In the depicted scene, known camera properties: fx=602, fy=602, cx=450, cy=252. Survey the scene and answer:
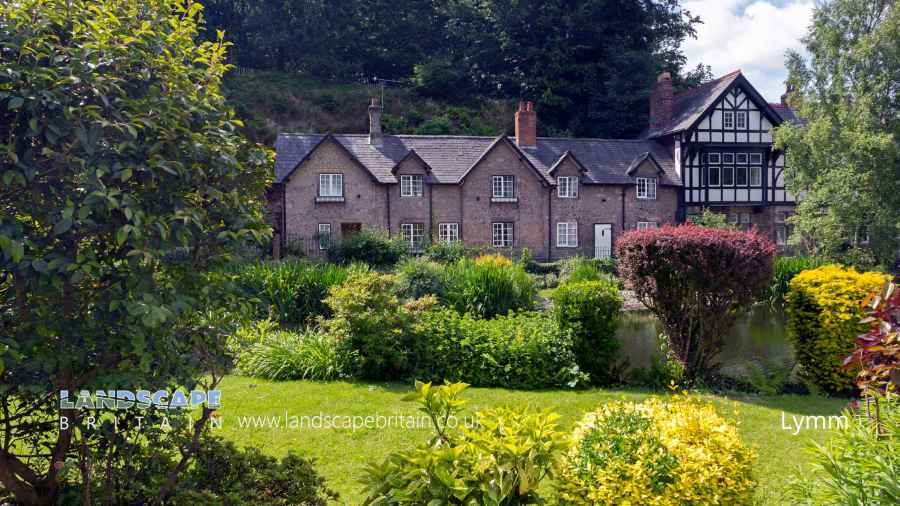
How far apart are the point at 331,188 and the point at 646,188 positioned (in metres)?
17.0

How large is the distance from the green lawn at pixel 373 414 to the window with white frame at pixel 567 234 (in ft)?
77.0

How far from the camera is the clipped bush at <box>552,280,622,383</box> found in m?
9.27

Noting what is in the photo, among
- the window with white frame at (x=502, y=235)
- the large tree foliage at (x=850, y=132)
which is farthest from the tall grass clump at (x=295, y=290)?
the large tree foliage at (x=850, y=132)

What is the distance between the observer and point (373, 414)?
295 inches

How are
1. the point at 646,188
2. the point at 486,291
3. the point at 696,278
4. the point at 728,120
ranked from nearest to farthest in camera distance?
the point at 696,278 → the point at 486,291 → the point at 646,188 → the point at 728,120

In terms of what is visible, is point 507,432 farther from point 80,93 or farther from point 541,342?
point 541,342

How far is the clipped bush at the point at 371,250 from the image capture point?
2488 cm

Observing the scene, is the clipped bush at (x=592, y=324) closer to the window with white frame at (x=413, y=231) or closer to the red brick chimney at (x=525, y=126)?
the window with white frame at (x=413, y=231)

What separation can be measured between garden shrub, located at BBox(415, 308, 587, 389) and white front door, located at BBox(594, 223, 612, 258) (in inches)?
932

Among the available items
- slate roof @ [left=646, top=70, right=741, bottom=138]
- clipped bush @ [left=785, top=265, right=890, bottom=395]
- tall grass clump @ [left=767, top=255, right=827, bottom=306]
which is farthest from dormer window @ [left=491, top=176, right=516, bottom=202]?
clipped bush @ [left=785, top=265, right=890, bottom=395]

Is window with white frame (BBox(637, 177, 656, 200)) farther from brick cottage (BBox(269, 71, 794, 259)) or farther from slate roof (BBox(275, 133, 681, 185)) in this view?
slate roof (BBox(275, 133, 681, 185))

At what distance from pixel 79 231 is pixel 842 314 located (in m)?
9.72

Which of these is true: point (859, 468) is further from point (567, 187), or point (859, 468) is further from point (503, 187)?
point (567, 187)

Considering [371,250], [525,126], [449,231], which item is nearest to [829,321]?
[371,250]
